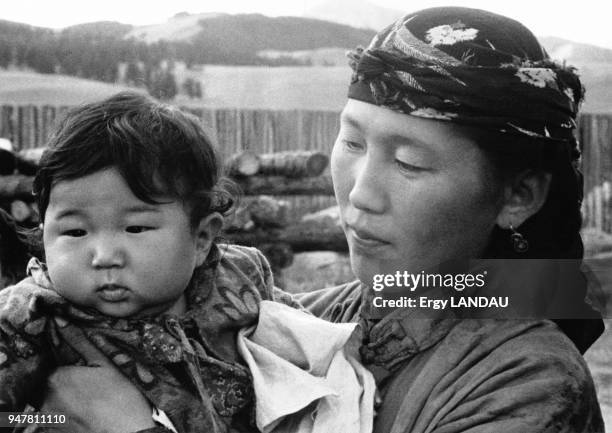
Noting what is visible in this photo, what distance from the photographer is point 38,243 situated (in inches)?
99.2

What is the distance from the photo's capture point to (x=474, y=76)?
6.85 ft

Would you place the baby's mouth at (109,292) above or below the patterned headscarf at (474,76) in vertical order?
below

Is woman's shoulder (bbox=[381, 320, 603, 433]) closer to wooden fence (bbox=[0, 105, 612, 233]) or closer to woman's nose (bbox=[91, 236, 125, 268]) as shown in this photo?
woman's nose (bbox=[91, 236, 125, 268])

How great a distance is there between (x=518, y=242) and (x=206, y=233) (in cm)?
87

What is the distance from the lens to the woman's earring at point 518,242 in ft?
7.36

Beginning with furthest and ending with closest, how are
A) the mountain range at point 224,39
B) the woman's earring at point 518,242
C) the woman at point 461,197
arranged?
the mountain range at point 224,39
the woman's earring at point 518,242
the woman at point 461,197

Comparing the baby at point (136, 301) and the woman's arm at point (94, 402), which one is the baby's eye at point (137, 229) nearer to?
the baby at point (136, 301)

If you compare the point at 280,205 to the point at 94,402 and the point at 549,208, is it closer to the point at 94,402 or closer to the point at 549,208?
the point at 549,208

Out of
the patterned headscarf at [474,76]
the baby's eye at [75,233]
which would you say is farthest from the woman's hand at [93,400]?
the patterned headscarf at [474,76]

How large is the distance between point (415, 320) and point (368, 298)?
A: 195mm

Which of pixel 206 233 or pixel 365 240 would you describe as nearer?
pixel 365 240

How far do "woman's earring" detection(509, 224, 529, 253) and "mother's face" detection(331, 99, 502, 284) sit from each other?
8 centimetres

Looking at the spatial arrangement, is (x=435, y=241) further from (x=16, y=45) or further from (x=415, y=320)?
(x=16, y=45)

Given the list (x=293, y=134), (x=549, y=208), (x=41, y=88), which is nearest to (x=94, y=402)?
(x=549, y=208)
